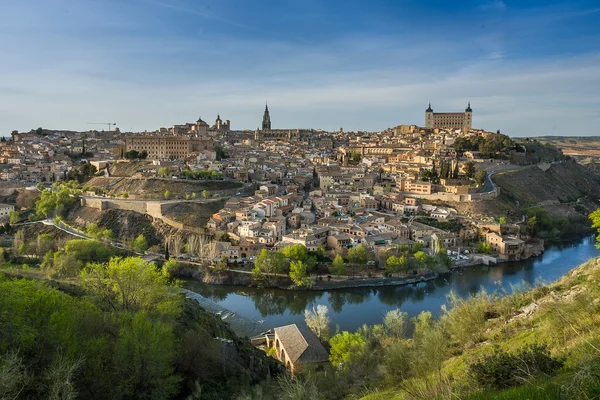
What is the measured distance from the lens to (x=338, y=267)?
14.1 meters

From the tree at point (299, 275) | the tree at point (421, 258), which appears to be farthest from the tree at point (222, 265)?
the tree at point (421, 258)

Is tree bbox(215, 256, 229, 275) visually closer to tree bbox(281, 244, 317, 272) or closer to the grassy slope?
tree bbox(281, 244, 317, 272)

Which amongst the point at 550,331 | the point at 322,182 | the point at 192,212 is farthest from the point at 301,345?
the point at 322,182

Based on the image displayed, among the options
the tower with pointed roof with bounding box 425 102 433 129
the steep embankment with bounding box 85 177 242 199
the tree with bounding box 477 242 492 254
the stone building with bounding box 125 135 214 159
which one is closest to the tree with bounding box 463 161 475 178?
the tree with bounding box 477 242 492 254

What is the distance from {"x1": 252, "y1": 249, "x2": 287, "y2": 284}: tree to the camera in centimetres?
1416

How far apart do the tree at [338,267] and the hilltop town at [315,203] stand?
4 cm

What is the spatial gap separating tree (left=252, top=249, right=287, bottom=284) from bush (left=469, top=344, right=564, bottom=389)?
1139 cm

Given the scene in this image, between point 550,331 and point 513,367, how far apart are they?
102 centimetres

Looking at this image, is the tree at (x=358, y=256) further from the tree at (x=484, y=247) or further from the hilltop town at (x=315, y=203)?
the tree at (x=484, y=247)

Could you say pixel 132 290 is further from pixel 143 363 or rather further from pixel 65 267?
pixel 65 267

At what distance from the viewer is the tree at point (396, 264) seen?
47.1 ft

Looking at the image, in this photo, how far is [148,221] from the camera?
19.6 metres

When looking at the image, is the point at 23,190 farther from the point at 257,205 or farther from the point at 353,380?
the point at 353,380

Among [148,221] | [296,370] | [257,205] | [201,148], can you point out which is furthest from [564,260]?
[201,148]
